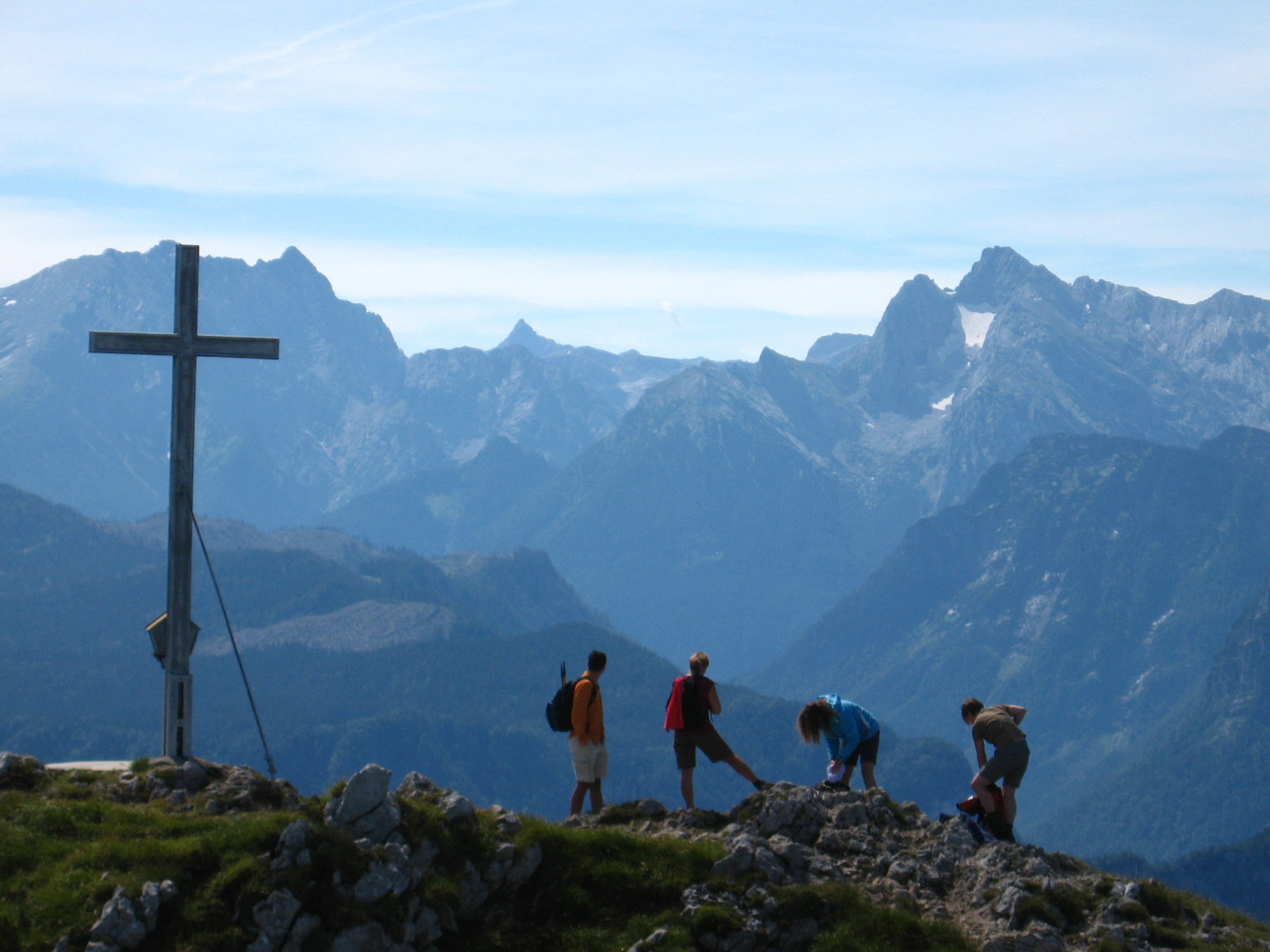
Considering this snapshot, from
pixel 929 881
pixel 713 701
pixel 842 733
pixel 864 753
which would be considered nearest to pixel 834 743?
pixel 842 733

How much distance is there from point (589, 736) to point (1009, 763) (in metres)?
8.35

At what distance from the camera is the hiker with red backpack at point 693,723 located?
98.8 ft

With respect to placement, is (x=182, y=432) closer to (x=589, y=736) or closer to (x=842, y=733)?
(x=589, y=736)

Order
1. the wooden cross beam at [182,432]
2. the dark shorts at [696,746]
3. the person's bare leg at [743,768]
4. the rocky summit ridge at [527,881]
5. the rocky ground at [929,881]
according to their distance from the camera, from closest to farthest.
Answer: the rocky summit ridge at [527,881], the rocky ground at [929,881], the person's bare leg at [743,768], the wooden cross beam at [182,432], the dark shorts at [696,746]

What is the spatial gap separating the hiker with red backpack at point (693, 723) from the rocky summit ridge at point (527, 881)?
5.18 feet

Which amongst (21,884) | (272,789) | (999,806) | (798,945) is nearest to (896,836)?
(999,806)

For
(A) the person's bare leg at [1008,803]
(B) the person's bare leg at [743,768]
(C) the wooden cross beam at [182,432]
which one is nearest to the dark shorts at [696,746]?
(B) the person's bare leg at [743,768]

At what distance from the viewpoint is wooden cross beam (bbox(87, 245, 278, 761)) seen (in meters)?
30.1

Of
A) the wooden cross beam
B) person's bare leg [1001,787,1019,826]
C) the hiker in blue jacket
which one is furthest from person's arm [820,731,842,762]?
the wooden cross beam

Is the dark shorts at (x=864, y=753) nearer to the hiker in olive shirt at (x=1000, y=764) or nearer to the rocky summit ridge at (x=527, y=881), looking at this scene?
the rocky summit ridge at (x=527, y=881)

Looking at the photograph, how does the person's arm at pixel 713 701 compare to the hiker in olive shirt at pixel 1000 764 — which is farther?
the person's arm at pixel 713 701

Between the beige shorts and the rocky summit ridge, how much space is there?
230 centimetres

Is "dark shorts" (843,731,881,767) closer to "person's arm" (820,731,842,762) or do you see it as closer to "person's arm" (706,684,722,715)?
"person's arm" (820,731,842,762)

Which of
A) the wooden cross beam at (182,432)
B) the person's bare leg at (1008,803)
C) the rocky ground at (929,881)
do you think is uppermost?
the wooden cross beam at (182,432)
